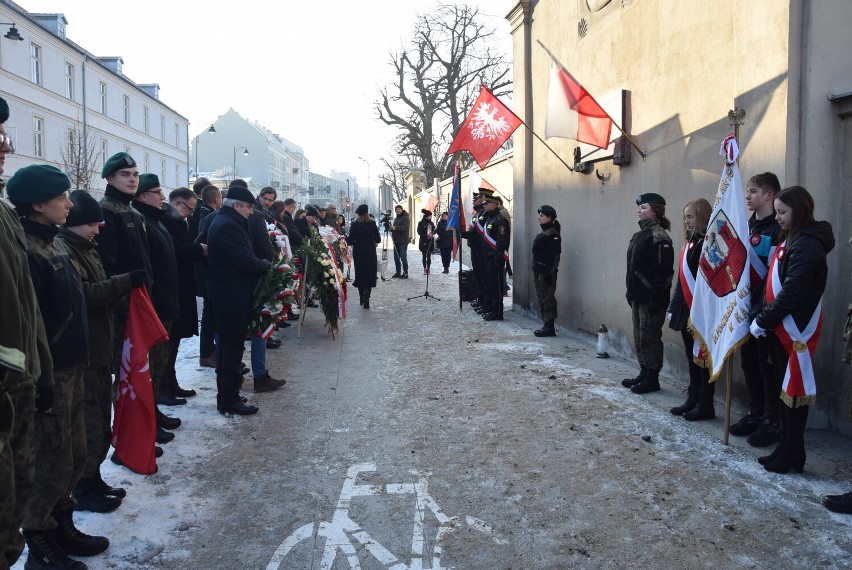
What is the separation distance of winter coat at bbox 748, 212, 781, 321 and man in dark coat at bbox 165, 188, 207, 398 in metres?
4.57

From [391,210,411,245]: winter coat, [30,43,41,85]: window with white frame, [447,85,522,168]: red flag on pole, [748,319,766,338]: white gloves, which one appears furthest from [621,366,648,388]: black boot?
[30,43,41,85]: window with white frame

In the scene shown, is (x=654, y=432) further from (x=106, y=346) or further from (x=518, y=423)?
(x=106, y=346)

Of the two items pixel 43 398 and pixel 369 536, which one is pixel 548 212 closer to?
pixel 369 536

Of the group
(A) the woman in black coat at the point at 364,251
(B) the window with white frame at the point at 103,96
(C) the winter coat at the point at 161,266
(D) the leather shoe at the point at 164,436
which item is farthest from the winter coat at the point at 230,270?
(B) the window with white frame at the point at 103,96

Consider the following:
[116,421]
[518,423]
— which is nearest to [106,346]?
[116,421]

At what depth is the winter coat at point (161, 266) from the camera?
522cm

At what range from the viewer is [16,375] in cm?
253

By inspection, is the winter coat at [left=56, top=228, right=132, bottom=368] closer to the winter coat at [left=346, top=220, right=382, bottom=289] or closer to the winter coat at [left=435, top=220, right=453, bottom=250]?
the winter coat at [left=346, top=220, right=382, bottom=289]

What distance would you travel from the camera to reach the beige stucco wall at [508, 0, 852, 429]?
518 centimetres

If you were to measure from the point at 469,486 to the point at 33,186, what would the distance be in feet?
9.84

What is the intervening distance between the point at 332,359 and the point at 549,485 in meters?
4.55

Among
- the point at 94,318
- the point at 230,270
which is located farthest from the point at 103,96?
the point at 94,318

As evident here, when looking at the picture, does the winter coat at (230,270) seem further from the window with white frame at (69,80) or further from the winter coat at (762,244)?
the window with white frame at (69,80)

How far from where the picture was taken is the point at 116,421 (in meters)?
4.22
